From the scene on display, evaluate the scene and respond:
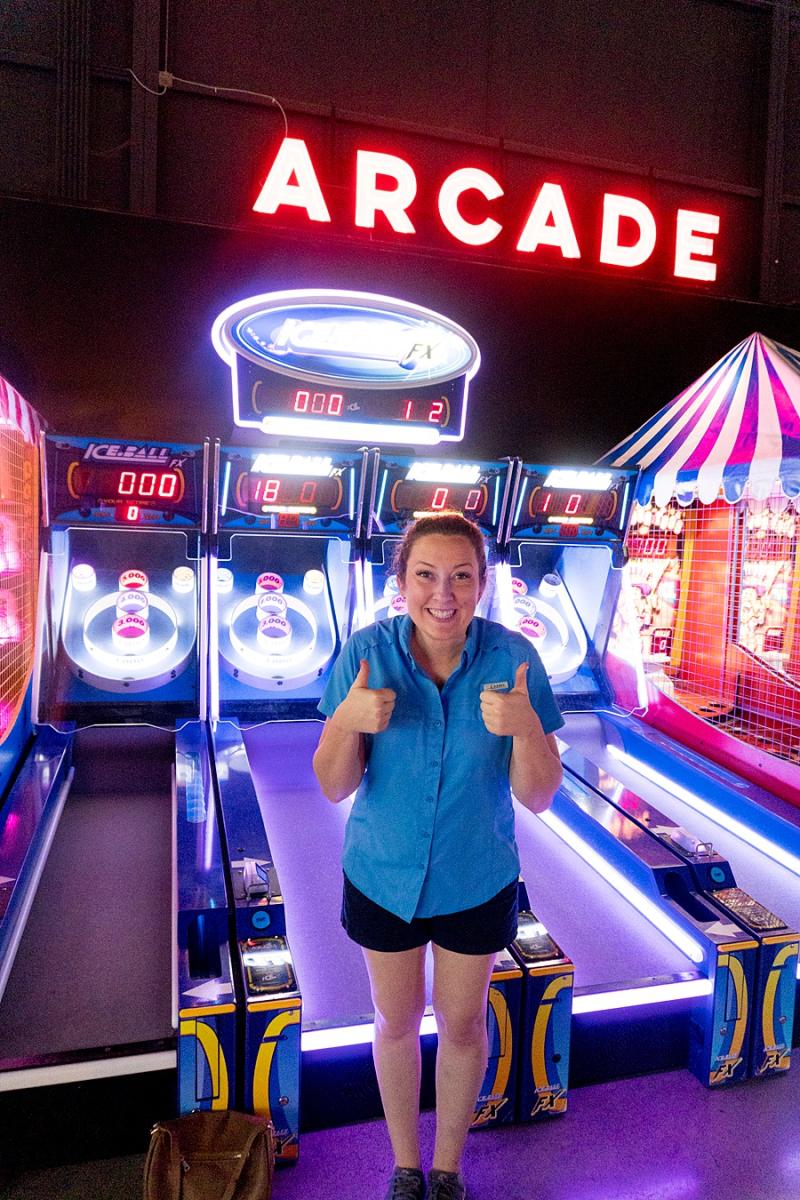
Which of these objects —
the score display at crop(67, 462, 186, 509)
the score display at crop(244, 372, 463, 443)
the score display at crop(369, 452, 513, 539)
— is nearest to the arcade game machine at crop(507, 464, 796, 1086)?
the score display at crop(369, 452, 513, 539)

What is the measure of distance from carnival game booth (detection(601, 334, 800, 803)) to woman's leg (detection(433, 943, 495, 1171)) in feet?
7.61

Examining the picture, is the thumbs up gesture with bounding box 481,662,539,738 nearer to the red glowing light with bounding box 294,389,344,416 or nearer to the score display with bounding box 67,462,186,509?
the score display with bounding box 67,462,186,509

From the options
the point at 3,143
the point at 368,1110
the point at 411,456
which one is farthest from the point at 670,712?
the point at 3,143

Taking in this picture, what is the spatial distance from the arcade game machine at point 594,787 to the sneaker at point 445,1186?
2.05 feet

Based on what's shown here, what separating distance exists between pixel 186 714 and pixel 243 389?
173 cm

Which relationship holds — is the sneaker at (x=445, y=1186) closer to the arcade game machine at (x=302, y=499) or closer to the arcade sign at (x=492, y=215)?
the arcade game machine at (x=302, y=499)

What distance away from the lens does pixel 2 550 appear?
2859 millimetres

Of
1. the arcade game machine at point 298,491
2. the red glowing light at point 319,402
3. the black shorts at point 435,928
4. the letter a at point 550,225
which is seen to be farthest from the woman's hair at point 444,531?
the letter a at point 550,225

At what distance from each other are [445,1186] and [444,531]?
1443mm

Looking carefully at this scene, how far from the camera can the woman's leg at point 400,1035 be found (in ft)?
5.37

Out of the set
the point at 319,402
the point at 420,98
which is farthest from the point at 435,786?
the point at 420,98

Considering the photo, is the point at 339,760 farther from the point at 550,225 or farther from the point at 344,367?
the point at 550,225

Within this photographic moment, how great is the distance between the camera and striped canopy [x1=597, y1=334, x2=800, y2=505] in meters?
3.35

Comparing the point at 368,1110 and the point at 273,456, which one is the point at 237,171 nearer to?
the point at 273,456
